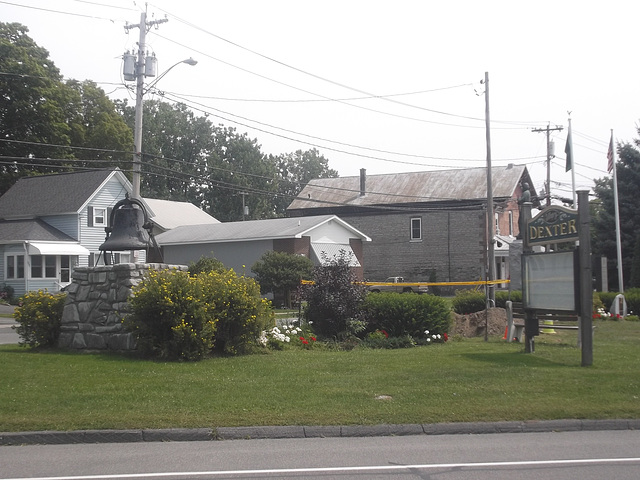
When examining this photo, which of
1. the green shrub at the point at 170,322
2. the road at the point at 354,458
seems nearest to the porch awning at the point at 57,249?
the green shrub at the point at 170,322

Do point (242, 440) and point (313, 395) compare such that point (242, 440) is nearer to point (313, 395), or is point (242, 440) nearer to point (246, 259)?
point (313, 395)

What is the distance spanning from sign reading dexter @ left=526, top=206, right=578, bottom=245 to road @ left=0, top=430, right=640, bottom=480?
5865 mm

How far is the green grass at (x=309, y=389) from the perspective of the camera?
10.0 meters

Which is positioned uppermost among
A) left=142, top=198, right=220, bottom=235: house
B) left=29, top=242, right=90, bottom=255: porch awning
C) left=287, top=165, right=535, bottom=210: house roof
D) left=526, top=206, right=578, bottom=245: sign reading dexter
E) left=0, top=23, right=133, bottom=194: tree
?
left=0, top=23, right=133, bottom=194: tree

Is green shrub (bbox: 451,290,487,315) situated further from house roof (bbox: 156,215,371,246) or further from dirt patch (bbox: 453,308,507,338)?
house roof (bbox: 156,215,371,246)

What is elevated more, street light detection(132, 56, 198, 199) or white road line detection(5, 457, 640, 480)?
street light detection(132, 56, 198, 199)

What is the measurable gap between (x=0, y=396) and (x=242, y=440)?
4064 millimetres

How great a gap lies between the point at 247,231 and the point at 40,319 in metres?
29.4

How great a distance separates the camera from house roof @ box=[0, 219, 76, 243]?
43.2 metres

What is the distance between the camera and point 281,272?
37.7 m

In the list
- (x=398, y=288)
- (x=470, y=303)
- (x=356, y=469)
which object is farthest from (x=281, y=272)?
(x=356, y=469)

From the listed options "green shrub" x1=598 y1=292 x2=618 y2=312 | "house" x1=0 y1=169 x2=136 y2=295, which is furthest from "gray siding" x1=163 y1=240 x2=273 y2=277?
"green shrub" x1=598 y1=292 x2=618 y2=312

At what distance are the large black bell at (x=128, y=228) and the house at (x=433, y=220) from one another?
118ft

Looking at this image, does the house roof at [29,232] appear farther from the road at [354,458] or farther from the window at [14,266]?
the road at [354,458]
